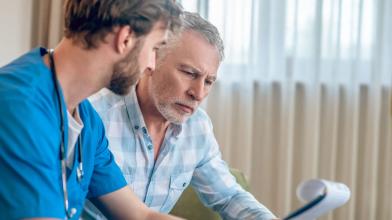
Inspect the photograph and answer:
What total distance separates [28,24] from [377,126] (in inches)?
63.2

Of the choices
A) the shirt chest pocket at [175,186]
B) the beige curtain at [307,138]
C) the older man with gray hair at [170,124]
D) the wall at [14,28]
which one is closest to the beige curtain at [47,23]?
the wall at [14,28]

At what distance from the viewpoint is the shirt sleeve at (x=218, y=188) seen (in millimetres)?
1568

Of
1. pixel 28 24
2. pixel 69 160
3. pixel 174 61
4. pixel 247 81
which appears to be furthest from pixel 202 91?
pixel 28 24

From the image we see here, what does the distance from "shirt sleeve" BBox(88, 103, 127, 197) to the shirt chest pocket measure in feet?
0.83

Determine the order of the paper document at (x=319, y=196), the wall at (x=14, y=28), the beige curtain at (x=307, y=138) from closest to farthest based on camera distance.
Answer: the paper document at (x=319, y=196) < the wall at (x=14, y=28) < the beige curtain at (x=307, y=138)

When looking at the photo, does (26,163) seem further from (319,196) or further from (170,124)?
(170,124)

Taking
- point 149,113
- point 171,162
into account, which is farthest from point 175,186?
point 149,113

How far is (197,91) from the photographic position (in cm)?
152

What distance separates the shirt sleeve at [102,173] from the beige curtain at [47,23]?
4.94 ft

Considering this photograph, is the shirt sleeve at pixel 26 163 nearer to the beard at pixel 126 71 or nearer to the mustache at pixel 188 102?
the beard at pixel 126 71

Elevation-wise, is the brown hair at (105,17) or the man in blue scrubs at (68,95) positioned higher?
the brown hair at (105,17)

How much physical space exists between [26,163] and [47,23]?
6.40ft

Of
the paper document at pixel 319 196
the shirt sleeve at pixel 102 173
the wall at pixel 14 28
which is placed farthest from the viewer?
the wall at pixel 14 28

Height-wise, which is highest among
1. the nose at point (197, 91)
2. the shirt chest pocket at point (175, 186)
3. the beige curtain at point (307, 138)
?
the nose at point (197, 91)
